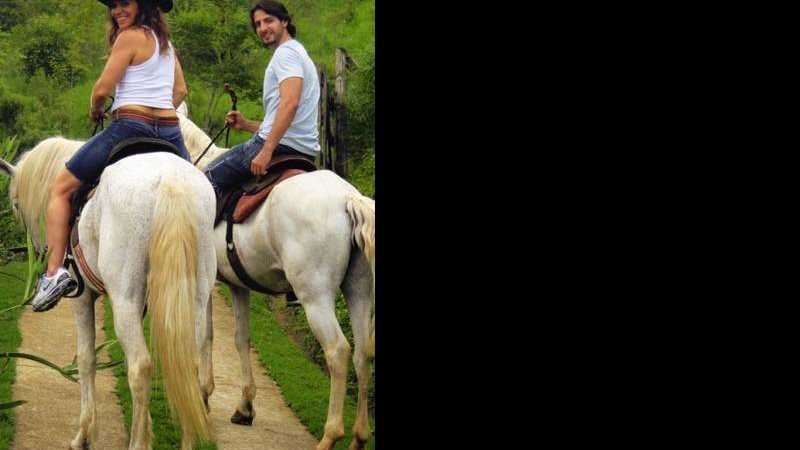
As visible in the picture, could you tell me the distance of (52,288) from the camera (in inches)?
194

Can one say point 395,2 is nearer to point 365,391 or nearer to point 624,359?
point 624,359

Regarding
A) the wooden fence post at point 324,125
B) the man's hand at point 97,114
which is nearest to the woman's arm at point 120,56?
the man's hand at point 97,114

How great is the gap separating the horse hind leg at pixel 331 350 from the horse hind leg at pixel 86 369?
1.02 meters

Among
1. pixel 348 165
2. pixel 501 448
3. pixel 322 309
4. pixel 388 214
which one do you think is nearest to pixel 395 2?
pixel 388 214

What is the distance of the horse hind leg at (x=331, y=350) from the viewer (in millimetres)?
5383

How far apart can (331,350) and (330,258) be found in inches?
18.1

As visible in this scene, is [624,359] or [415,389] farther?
[415,389]

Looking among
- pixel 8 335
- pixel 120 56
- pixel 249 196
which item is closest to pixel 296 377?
pixel 249 196

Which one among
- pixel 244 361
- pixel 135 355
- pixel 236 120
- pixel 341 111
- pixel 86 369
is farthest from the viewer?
pixel 341 111

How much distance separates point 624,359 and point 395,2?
792 mm

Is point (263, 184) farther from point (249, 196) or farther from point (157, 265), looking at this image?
point (157, 265)

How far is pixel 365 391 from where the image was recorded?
5488 millimetres

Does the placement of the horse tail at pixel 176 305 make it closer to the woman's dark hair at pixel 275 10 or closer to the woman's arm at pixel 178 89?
the woman's arm at pixel 178 89

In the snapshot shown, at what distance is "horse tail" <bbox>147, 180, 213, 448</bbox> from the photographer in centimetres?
440
